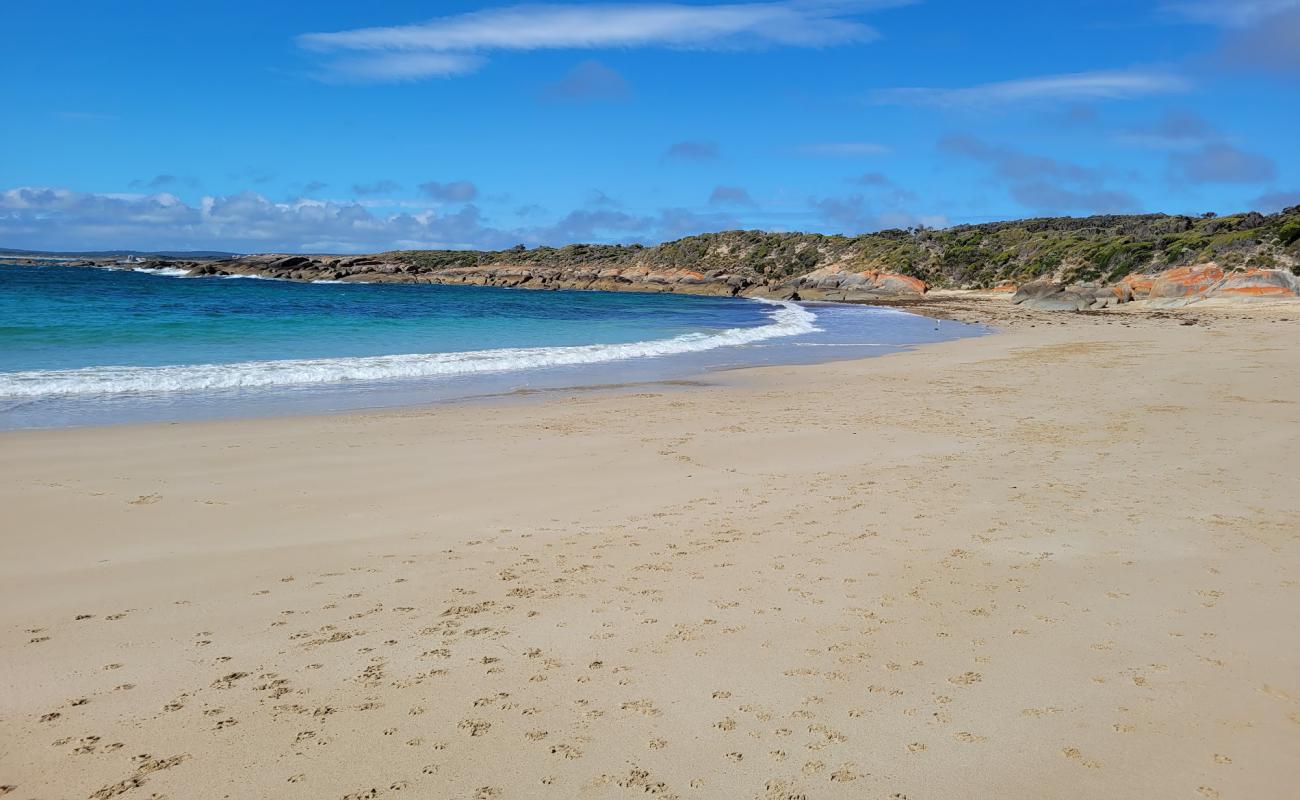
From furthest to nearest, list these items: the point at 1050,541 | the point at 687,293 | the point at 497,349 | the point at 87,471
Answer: the point at 687,293 < the point at 497,349 < the point at 87,471 < the point at 1050,541

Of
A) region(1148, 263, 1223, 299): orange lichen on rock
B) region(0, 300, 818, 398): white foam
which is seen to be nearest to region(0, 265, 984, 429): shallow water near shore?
region(0, 300, 818, 398): white foam

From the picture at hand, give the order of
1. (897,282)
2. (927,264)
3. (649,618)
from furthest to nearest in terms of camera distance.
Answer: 1. (927,264)
2. (897,282)
3. (649,618)

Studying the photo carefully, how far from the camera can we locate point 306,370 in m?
17.0

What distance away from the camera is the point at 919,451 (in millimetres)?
9484

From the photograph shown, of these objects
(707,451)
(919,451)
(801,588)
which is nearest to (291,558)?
(801,588)

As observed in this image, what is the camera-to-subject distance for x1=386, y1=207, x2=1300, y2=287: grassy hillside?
46562mm

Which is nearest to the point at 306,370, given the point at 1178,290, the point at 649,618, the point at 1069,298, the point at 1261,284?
the point at 649,618

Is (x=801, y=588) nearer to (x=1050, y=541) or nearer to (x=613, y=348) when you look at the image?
(x=1050, y=541)

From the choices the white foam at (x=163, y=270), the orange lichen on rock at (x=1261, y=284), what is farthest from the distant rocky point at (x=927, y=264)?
the white foam at (x=163, y=270)

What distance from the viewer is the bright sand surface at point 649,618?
3.39m

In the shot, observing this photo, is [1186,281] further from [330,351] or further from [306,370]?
[306,370]

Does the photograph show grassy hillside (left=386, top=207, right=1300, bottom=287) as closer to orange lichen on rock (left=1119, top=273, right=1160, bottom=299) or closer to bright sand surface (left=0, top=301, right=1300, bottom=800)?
orange lichen on rock (left=1119, top=273, right=1160, bottom=299)

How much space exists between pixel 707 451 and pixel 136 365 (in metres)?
13.5

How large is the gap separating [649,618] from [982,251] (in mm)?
74406
